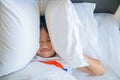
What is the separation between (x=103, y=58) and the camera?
3.78 feet

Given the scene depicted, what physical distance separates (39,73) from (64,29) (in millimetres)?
218

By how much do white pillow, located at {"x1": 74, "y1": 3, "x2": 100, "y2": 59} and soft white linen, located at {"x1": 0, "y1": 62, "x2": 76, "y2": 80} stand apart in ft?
0.80

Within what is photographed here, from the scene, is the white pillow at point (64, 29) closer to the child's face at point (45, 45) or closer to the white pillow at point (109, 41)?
the child's face at point (45, 45)

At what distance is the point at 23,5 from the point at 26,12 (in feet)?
0.10

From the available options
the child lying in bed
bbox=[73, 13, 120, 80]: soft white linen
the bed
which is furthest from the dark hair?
bbox=[73, 13, 120, 80]: soft white linen

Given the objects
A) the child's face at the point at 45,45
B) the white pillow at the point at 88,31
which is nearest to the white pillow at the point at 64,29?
the child's face at the point at 45,45

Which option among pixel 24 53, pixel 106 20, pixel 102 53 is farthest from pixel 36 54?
pixel 106 20

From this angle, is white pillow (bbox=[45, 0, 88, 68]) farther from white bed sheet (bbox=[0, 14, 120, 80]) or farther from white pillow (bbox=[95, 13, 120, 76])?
white pillow (bbox=[95, 13, 120, 76])

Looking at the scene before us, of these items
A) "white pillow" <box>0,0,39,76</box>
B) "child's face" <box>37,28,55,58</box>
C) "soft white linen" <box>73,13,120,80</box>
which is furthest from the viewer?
"soft white linen" <box>73,13,120,80</box>

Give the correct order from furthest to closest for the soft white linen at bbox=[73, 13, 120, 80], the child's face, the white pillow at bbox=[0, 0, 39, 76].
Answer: the soft white linen at bbox=[73, 13, 120, 80] < the child's face < the white pillow at bbox=[0, 0, 39, 76]

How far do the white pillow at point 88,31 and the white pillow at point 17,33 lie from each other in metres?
0.29

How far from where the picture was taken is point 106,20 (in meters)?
1.29

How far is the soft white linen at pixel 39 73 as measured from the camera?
2.99 feet

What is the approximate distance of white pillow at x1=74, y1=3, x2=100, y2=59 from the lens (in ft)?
3.74
